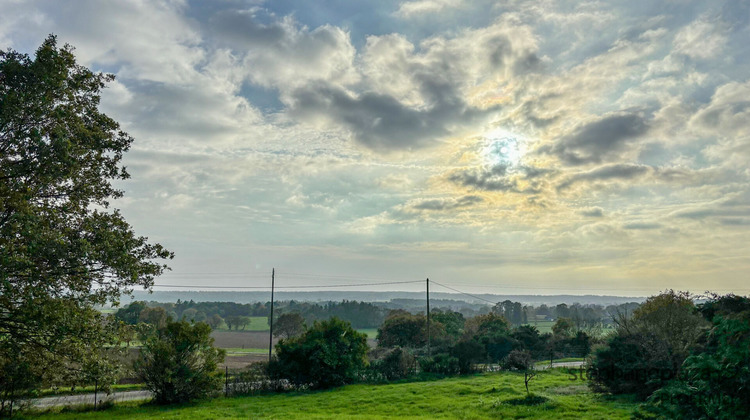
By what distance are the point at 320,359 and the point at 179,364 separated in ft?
→ 36.8

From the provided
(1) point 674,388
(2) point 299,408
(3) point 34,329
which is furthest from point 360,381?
(1) point 674,388

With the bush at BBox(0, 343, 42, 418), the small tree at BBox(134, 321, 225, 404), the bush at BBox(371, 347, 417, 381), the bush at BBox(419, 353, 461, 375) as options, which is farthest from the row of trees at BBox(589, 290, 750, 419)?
the bush at BBox(0, 343, 42, 418)

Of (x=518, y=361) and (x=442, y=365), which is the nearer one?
(x=442, y=365)

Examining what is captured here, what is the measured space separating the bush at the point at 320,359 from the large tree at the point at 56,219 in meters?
20.4

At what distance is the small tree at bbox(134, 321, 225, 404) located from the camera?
28516 mm

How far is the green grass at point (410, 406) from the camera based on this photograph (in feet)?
72.0

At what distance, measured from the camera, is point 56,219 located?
15305 mm

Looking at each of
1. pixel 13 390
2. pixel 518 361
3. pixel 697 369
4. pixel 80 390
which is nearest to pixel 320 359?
pixel 13 390

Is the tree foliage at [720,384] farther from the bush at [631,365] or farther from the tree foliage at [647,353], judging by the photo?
the bush at [631,365]

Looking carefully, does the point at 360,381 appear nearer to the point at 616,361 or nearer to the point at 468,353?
the point at 468,353

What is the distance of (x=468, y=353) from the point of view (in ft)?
149

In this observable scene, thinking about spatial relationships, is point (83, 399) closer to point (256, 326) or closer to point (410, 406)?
point (410, 406)

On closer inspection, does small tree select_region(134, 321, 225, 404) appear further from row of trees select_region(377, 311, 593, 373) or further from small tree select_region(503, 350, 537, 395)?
small tree select_region(503, 350, 537, 395)

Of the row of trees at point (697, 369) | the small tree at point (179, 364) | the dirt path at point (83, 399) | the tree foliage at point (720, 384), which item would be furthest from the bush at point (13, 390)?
the row of trees at point (697, 369)
